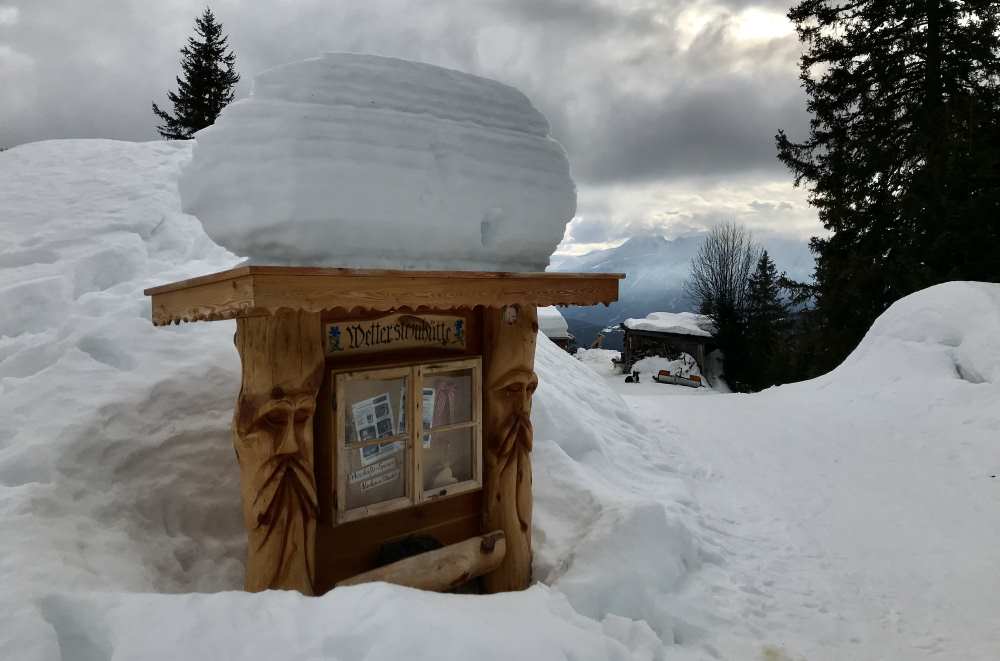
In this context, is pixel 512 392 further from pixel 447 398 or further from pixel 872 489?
pixel 872 489

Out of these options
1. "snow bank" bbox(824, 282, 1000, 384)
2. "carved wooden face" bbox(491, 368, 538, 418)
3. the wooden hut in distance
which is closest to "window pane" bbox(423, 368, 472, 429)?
"carved wooden face" bbox(491, 368, 538, 418)

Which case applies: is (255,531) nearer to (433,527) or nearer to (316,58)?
(433,527)

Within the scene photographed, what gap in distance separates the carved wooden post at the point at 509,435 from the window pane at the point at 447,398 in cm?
13

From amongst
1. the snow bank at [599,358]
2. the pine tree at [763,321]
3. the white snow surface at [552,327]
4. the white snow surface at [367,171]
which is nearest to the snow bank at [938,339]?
the white snow surface at [552,327]

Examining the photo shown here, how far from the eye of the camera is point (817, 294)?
17.2 m

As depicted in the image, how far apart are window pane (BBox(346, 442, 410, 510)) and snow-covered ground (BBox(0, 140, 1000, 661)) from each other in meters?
0.81

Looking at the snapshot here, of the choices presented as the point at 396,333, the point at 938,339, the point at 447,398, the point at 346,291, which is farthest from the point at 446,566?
the point at 938,339

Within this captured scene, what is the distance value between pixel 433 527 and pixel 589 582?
1051 mm

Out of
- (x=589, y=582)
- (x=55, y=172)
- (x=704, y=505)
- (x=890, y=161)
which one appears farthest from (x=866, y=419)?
(x=55, y=172)

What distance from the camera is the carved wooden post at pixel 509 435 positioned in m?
3.87

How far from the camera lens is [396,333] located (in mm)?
3547

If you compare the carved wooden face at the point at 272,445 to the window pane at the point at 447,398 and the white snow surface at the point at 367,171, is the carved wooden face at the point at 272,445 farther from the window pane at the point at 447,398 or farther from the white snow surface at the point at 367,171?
the window pane at the point at 447,398

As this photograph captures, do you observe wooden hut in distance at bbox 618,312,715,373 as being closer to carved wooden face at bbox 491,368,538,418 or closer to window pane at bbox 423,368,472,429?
carved wooden face at bbox 491,368,538,418

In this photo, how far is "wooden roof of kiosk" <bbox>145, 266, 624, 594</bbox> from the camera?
2797mm
